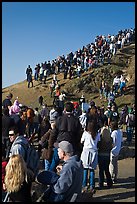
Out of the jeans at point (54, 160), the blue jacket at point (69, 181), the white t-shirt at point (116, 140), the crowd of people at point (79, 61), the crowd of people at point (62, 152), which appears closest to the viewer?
the crowd of people at point (62, 152)

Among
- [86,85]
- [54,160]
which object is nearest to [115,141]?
[54,160]

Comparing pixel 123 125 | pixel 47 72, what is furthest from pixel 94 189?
pixel 47 72

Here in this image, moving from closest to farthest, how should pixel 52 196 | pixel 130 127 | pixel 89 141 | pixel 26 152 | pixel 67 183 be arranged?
pixel 67 183, pixel 52 196, pixel 26 152, pixel 89 141, pixel 130 127

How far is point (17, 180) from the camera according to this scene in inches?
212

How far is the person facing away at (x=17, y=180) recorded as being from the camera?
5391 millimetres

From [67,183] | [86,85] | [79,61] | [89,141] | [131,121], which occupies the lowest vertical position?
[67,183]

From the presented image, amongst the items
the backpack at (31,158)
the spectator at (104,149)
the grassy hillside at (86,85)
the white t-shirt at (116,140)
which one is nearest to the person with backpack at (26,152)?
the backpack at (31,158)

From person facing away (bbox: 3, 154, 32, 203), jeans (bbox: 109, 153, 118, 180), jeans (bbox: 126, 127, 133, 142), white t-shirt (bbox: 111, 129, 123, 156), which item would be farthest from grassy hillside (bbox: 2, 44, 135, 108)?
person facing away (bbox: 3, 154, 32, 203)

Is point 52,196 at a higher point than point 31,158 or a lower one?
lower

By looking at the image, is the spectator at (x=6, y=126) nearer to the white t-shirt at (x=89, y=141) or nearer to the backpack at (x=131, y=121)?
the white t-shirt at (x=89, y=141)

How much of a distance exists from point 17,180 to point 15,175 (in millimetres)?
78

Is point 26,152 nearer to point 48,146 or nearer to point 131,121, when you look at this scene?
point 48,146

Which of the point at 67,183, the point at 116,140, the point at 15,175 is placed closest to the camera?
the point at 15,175

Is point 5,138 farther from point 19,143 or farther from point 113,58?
point 113,58
